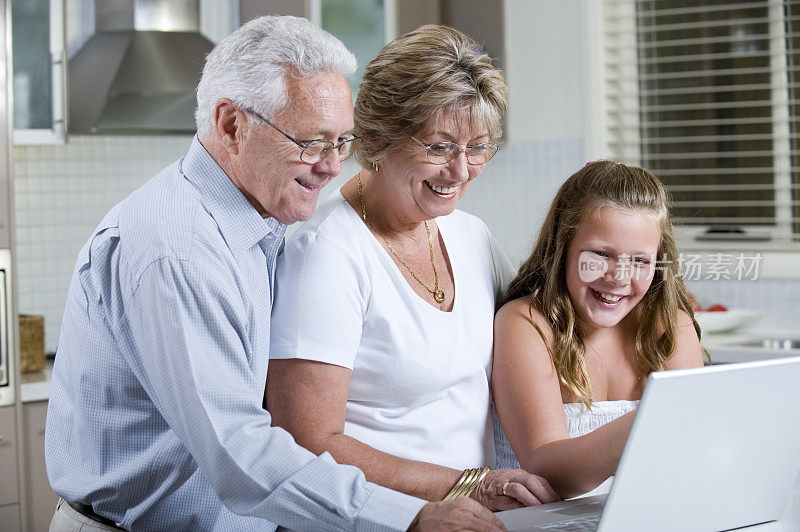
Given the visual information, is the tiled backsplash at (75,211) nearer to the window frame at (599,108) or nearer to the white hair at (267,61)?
the window frame at (599,108)

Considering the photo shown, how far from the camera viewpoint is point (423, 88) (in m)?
1.43

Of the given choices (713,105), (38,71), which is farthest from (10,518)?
(713,105)

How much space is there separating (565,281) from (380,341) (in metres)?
0.39

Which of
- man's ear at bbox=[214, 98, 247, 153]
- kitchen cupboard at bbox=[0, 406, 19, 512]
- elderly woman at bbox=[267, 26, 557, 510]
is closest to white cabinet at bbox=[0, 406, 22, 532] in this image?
kitchen cupboard at bbox=[0, 406, 19, 512]

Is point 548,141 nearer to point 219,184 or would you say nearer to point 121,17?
point 121,17

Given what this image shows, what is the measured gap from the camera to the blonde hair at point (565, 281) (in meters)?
1.56

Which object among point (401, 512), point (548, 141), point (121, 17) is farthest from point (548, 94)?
point (401, 512)

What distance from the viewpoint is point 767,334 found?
329cm

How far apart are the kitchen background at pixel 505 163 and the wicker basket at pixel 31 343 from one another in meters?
0.37

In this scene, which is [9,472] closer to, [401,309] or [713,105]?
[401,309]

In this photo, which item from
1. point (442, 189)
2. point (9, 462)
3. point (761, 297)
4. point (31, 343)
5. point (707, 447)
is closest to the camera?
point (707, 447)

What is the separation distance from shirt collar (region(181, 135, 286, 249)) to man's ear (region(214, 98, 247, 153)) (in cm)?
4

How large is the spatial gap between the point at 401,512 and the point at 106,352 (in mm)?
457

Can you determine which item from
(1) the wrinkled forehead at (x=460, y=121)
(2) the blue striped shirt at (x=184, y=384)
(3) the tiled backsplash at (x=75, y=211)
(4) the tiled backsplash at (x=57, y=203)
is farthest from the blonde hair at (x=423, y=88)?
(4) the tiled backsplash at (x=57, y=203)
